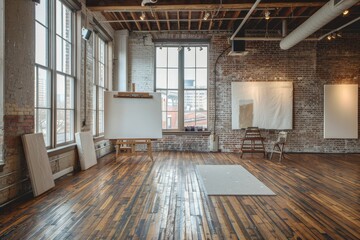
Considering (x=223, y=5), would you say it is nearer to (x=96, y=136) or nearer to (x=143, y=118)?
(x=143, y=118)

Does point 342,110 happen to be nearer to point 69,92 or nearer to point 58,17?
point 69,92

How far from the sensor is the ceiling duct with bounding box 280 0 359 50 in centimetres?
489

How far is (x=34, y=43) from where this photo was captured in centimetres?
423

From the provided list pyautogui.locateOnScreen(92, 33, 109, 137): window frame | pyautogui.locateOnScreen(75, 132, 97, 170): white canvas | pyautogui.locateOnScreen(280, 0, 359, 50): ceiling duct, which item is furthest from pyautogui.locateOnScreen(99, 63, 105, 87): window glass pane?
pyautogui.locateOnScreen(280, 0, 359, 50): ceiling duct

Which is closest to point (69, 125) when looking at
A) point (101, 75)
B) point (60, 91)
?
point (60, 91)

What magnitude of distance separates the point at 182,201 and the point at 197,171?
6.72 feet

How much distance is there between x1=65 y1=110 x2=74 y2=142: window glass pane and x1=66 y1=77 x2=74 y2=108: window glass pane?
16 cm

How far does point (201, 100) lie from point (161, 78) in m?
1.55

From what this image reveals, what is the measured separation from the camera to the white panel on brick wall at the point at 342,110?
8.76m

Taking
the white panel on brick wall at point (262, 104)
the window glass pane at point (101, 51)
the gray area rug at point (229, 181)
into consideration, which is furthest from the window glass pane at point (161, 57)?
the gray area rug at point (229, 181)

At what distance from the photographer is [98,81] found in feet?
25.3

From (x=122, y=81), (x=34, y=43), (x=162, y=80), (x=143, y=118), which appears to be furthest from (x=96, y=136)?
(x=34, y=43)

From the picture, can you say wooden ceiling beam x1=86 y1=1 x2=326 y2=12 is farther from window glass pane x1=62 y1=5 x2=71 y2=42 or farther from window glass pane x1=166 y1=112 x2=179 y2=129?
window glass pane x1=166 y1=112 x2=179 y2=129

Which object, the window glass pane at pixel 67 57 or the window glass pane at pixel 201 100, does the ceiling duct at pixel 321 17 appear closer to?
the window glass pane at pixel 201 100
